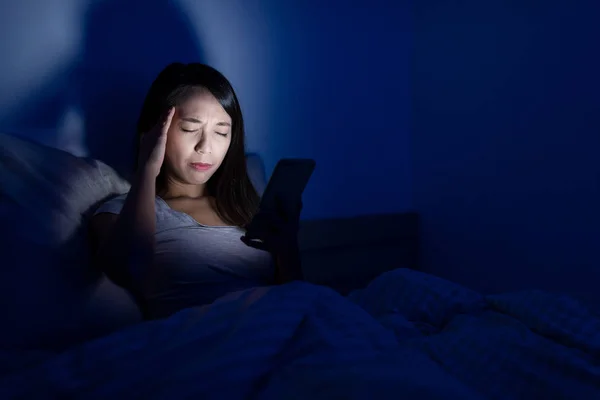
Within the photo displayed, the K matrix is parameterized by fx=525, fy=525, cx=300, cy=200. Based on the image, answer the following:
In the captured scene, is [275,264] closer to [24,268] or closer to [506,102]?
[24,268]

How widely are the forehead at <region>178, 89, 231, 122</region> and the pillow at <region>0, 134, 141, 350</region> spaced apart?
0.28 metres

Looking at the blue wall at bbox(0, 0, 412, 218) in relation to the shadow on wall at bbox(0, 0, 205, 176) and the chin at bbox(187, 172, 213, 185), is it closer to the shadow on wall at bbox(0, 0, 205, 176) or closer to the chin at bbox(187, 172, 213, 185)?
the shadow on wall at bbox(0, 0, 205, 176)

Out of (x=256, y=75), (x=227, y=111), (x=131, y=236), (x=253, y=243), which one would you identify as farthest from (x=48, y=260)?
(x=256, y=75)

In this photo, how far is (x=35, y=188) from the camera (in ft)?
3.48

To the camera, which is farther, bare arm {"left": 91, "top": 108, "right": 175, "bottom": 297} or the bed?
bare arm {"left": 91, "top": 108, "right": 175, "bottom": 297}

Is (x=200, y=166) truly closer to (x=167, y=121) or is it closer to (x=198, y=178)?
(x=198, y=178)

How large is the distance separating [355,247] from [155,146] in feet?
2.90

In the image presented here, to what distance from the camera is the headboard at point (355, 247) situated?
1744 millimetres

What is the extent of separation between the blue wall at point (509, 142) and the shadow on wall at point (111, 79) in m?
0.98

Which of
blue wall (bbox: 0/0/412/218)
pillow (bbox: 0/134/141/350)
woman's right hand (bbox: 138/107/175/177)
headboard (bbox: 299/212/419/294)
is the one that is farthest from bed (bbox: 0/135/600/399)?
headboard (bbox: 299/212/419/294)

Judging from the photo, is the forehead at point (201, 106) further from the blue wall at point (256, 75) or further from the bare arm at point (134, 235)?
the blue wall at point (256, 75)

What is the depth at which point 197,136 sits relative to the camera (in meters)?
1.27

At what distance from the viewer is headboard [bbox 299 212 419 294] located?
1744 millimetres

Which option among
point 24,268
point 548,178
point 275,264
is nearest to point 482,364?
point 275,264
